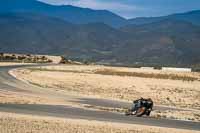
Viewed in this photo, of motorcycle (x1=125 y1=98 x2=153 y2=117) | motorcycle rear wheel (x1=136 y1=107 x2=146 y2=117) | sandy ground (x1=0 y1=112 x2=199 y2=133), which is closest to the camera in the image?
sandy ground (x1=0 y1=112 x2=199 y2=133)

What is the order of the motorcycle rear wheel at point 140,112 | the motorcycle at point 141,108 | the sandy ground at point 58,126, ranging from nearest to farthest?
the sandy ground at point 58,126
the motorcycle rear wheel at point 140,112
the motorcycle at point 141,108

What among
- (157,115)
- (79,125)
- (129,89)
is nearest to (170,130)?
(79,125)

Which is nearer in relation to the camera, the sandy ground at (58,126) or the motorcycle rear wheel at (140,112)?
the sandy ground at (58,126)

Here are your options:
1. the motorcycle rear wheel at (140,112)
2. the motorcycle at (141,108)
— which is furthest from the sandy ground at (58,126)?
the motorcycle at (141,108)

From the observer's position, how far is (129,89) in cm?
6088

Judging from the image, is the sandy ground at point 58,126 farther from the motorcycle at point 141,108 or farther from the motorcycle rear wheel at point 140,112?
the motorcycle at point 141,108

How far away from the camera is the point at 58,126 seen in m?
25.3

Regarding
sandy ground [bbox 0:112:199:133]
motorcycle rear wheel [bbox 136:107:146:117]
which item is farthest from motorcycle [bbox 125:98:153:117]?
sandy ground [bbox 0:112:199:133]

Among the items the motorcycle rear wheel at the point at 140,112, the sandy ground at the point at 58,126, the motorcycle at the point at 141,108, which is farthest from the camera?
the motorcycle at the point at 141,108

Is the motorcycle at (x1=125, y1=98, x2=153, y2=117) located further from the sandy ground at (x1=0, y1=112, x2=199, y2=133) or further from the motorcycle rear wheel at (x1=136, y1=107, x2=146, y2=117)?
the sandy ground at (x1=0, y1=112, x2=199, y2=133)

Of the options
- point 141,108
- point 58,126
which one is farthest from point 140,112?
point 58,126

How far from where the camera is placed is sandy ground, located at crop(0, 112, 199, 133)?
77.2ft

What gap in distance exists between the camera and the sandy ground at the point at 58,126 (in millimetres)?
23531

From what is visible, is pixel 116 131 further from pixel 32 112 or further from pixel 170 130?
pixel 32 112
